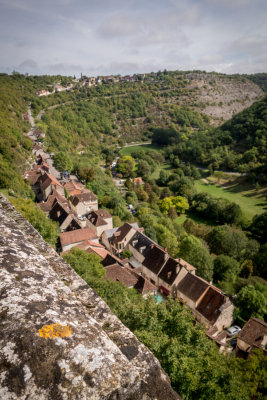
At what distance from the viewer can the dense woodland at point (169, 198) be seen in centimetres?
1061

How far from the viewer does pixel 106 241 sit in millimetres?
36812

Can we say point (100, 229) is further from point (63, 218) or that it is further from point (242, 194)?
point (242, 194)

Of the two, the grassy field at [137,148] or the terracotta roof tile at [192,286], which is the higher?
the grassy field at [137,148]

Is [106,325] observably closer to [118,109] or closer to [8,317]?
[8,317]

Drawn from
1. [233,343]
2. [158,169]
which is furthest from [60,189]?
[158,169]

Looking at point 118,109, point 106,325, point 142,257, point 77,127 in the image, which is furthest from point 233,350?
point 118,109

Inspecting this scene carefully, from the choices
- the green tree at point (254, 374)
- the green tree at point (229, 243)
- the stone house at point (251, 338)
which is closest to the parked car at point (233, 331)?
the stone house at point (251, 338)

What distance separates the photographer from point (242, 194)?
80875mm

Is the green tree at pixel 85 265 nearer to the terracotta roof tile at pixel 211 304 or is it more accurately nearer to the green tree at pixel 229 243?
the terracotta roof tile at pixel 211 304

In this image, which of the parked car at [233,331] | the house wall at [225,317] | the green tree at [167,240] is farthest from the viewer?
the green tree at [167,240]

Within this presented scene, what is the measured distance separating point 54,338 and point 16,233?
2.81m

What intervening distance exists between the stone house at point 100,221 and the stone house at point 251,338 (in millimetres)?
22913

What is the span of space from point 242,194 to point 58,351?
287 ft

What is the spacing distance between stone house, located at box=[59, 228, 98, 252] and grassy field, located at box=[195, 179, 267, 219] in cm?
4818
